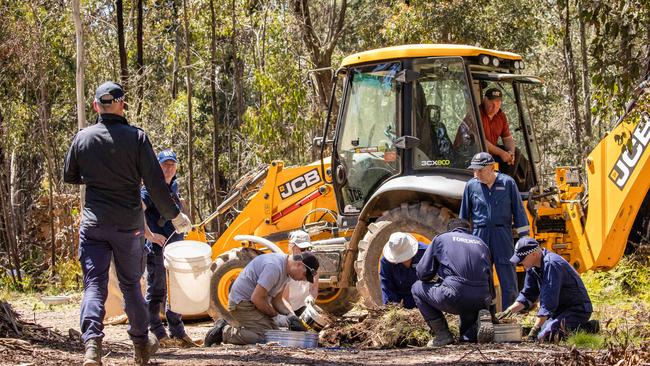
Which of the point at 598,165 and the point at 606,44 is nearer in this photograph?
the point at 606,44

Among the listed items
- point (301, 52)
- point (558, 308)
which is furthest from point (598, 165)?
point (301, 52)

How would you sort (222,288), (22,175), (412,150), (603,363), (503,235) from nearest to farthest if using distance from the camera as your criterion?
(603,363), (503,235), (412,150), (222,288), (22,175)

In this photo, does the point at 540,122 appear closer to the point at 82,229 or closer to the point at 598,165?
the point at 598,165

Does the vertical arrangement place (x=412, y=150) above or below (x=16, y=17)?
below

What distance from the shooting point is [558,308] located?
927cm

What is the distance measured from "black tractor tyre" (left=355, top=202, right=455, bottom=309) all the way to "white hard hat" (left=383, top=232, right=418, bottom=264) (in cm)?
72

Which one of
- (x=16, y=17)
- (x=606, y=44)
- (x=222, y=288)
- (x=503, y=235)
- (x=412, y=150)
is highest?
(x=16, y=17)

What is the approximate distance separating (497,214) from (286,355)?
9.57ft

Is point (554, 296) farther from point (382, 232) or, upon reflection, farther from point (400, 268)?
point (382, 232)

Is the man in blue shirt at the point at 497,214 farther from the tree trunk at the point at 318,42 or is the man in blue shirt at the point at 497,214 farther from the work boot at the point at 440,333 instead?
the tree trunk at the point at 318,42

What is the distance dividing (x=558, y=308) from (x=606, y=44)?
262 cm

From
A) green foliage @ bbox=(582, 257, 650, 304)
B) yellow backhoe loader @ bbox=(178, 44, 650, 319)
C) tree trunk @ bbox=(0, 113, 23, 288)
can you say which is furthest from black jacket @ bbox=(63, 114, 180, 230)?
tree trunk @ bbox=(0, 113, 23, 288)

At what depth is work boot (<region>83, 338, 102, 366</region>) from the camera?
271 inches

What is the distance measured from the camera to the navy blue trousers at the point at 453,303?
30.0 ft
